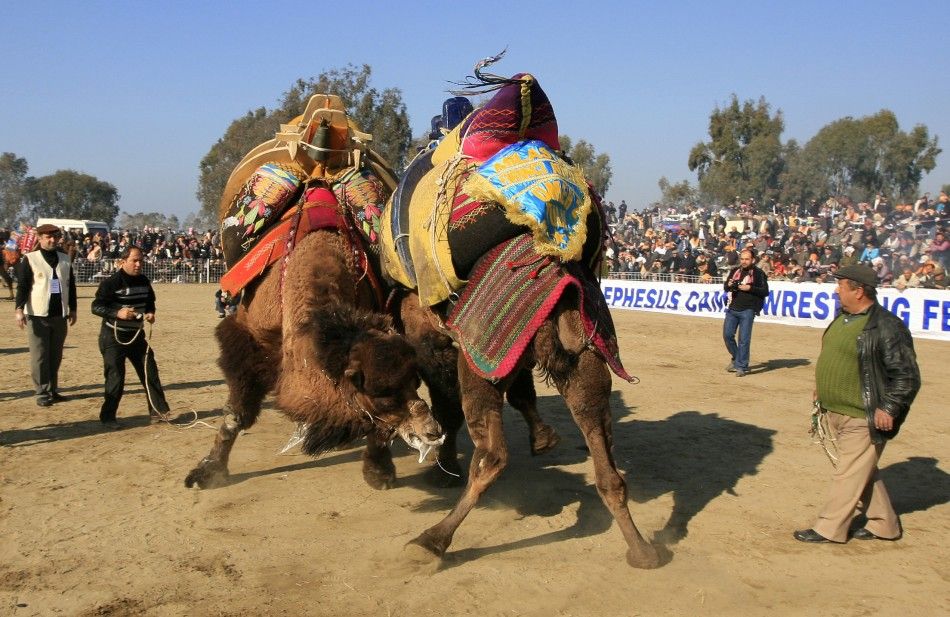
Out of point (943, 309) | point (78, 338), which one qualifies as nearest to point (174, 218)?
point (78, 338)

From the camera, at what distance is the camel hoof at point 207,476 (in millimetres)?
6527

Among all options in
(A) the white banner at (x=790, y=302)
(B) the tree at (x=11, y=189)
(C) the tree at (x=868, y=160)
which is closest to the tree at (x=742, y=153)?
(C) the tree at (x=868, y=160)

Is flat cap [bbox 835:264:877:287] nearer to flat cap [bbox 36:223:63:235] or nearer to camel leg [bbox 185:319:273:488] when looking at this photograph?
camel leg [bbox 185:319:273:488]

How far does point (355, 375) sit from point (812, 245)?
78.8 feet

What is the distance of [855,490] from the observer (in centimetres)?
544

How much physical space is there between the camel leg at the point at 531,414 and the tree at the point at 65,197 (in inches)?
3357

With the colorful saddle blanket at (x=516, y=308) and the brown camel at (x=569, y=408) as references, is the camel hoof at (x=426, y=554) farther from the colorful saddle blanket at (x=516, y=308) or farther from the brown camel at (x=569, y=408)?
the colorful saddle blanket at (x=516, y=308)

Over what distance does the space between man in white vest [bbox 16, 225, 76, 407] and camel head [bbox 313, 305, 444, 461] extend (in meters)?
5.93

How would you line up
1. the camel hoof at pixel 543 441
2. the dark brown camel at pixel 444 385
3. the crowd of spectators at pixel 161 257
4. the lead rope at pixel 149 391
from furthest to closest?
the crowd of spectators at pixel 161 257 → the lead rope at pixel 149 391 → the camel hoof at pixel 543 441 → the dark brown camel at pixel 444 385

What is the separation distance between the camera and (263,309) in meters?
6.22

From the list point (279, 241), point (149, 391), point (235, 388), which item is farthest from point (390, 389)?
point (149, 391)

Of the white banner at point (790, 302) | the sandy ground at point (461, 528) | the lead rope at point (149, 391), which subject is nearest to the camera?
the sandy ground at point (461, 528)

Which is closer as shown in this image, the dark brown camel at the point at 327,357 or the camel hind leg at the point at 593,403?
the dark brown camel at the point at 327,357

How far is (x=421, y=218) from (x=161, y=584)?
2.72m
